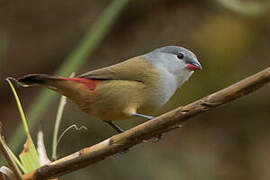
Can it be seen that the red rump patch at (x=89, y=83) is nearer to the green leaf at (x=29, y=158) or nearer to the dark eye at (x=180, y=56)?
the green leaf at (x=29, y=158)

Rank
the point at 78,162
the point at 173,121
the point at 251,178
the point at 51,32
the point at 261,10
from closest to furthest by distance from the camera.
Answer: the point at 173,121 → the point at 78,162 → the point at 261,10 → the point at 251,178 → the point at 51,32

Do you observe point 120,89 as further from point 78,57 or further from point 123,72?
point 78,57

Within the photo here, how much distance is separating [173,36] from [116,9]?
195 cm

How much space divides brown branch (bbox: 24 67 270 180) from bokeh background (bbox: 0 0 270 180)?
193 cm

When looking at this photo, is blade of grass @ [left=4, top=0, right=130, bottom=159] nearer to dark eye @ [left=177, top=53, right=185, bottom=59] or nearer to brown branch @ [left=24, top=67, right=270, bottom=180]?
dark eye @ [left=177, top=53, right=185, bottom=59]

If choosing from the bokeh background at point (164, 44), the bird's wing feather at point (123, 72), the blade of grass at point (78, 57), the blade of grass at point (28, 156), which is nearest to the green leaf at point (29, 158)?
the blade of grass at point (28, 156)

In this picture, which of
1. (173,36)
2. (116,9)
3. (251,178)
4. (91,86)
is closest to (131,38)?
(173,36)

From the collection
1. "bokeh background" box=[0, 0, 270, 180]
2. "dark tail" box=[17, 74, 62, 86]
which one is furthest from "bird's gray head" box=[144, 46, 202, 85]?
"bokeh background" box=[0, 0, 270, 180]

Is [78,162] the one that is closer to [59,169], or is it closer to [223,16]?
[59,169]

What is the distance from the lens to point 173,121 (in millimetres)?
1192

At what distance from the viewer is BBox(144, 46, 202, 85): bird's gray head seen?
7.09 feet

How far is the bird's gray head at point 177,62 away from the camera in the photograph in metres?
2.16

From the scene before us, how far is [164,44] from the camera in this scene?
394 centimetres

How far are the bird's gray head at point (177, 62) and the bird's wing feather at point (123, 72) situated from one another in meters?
0.09
